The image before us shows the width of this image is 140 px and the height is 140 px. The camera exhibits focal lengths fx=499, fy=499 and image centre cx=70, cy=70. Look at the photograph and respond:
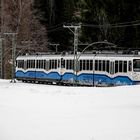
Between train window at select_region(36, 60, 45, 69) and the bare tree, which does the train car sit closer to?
train window at select_region(36, 60, 45, 69)

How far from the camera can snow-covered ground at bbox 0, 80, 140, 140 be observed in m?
13.9

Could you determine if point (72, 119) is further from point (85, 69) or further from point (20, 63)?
point (20, 63)

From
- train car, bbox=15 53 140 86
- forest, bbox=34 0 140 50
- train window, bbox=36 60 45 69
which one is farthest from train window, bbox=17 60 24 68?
forest, bbox=34 0 140 50

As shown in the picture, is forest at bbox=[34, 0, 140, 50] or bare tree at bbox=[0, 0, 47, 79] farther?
bare tree at bbox=[0, 0, 47, 79]

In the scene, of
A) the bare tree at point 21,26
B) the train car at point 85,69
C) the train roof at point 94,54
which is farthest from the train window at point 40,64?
the bare tree at point 21,26

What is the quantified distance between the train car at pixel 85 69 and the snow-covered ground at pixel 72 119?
18.1 metres

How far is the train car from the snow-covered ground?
18.1 meters

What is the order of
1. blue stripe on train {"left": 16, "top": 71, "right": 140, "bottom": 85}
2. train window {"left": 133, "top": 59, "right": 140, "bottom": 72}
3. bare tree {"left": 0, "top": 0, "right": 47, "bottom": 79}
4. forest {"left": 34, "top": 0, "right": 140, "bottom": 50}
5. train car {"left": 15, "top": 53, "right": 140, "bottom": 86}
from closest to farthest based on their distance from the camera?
train window {"left": 133, "top": 59, "right": 140, "bottom": 72}, train car {"left": 15, "top": 53, "right": 140, "bottom": 86}, blue stripe on train {"left": 16, "top": 71, "right": 140, "bottom": 85}, forest {"left": 34, "top": 0, "right": 140, "bottom": 50}, bare tree {"left": 0, "top": 0, "right": 47, "bottom": 79}

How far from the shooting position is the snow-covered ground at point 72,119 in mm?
13867

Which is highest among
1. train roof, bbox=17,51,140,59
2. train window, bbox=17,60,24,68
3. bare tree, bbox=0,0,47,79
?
bare tree, bbox=0,0,47,79

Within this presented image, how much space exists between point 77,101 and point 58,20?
69.2m

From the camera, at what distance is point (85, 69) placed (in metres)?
46.2

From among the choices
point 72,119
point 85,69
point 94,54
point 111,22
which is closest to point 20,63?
point 85,69

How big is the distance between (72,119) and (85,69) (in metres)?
29.7
